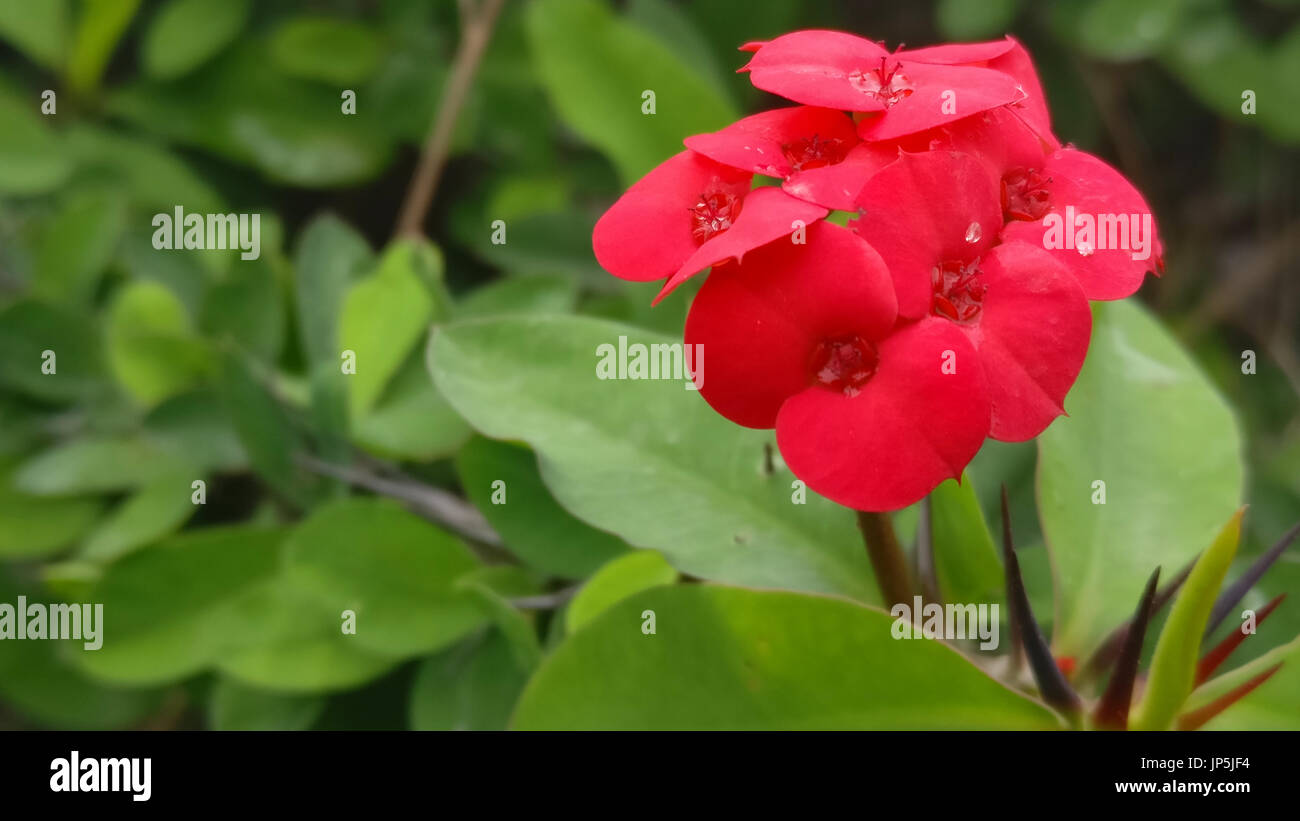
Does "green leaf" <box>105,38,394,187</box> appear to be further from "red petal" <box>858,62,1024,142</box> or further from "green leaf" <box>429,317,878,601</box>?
"red petal" <box>858,62,1024,142</box>

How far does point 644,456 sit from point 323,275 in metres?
0.46

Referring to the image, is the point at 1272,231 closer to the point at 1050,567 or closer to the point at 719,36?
the point at 719,36

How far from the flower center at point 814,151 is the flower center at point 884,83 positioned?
0.08 ft

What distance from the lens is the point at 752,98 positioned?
1.37 meters

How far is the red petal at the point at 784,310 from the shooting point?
382 millimetres

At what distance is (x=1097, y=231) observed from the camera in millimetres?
420

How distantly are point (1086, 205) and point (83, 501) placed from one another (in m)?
0.94

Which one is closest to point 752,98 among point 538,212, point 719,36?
point 719,36

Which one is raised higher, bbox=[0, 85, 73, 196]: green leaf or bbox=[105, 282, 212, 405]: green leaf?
bbox=[0, 85, 73, 196]: green leaf

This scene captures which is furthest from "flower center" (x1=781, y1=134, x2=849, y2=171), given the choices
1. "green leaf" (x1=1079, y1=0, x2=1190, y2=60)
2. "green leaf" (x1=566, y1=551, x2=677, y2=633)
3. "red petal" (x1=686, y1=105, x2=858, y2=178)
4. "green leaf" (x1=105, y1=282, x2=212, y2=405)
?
"green leaf" (x1=1079, y1=0, x2=1190, y2=60)

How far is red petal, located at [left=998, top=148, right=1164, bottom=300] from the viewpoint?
0.42 metres

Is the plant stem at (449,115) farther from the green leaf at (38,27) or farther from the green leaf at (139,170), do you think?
the green leaf at (38,27)

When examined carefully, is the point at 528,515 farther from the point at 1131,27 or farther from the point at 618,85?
the point at 1131,27

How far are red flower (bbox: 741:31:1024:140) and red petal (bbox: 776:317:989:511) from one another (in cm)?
9
